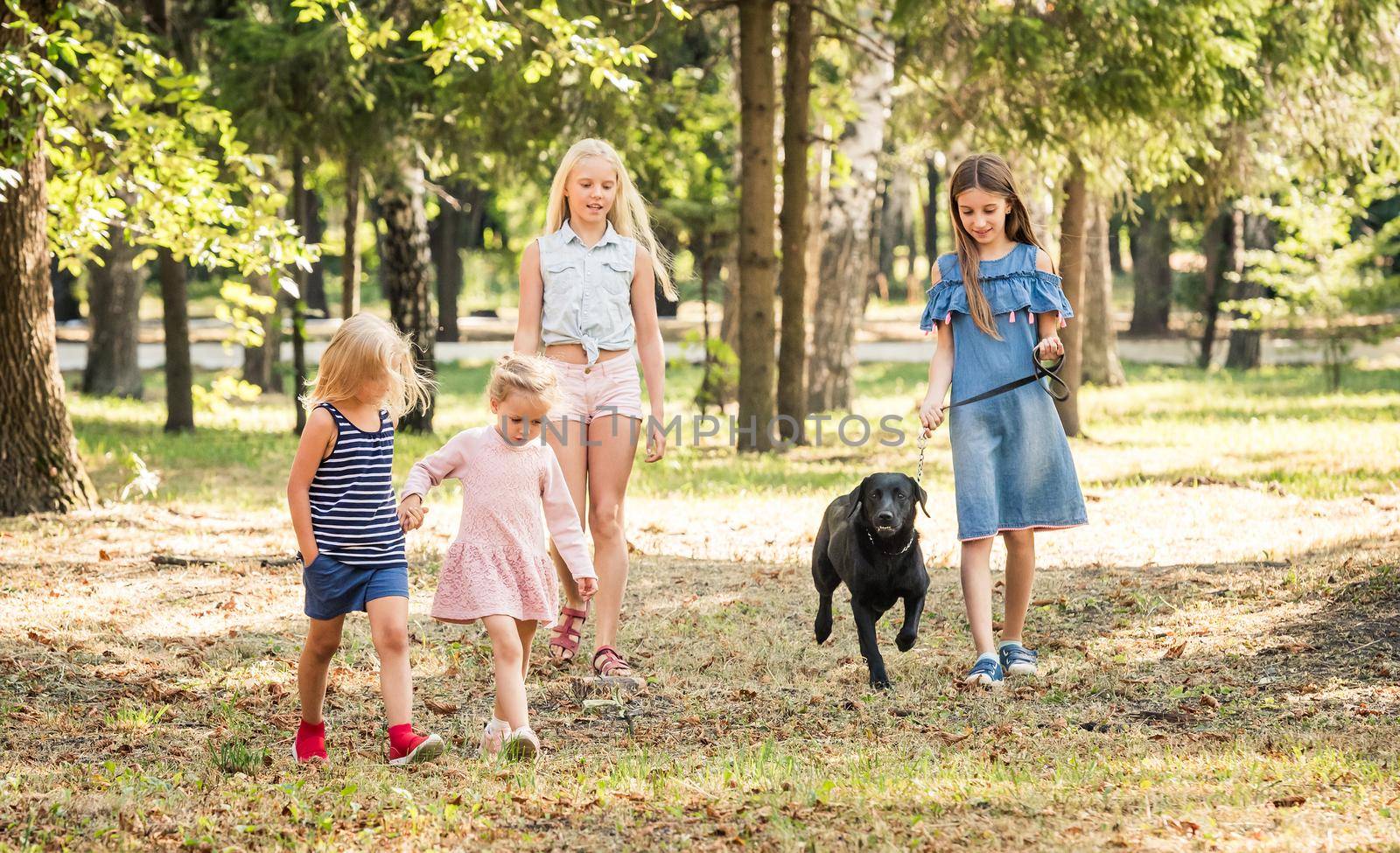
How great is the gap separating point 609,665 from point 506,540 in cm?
121

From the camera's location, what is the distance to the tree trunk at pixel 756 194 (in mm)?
12750

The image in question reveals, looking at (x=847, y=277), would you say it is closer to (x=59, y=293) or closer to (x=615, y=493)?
(x=615, y=493)

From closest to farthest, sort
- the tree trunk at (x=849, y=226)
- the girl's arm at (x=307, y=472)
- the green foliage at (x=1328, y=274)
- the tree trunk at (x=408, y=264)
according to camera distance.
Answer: the girl's arm at (x=307, y=472)
the tree trunk at (x=408, y=264)
the tree trunk at (x=849, y=226)
the green foliage at (x=1328, y=274)

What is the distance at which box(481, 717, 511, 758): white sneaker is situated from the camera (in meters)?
4.70

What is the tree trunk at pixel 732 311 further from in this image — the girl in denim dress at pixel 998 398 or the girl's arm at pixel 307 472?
the girl's arm at pixel 307 472

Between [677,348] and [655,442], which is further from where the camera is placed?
[677,348]

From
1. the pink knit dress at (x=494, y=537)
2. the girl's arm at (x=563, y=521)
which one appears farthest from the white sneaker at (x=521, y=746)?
the girl's arm at (x=563, y=521)

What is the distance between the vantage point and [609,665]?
5.75m

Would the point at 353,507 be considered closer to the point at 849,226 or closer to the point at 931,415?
the point at 931,415

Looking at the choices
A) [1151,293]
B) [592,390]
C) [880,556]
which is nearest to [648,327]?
[592,390]

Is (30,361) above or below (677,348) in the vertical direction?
above

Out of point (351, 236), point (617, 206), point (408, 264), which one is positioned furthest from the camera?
point (408, 264)

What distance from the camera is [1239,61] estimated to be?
11039mm

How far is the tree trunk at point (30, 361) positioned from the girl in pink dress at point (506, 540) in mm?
5557
